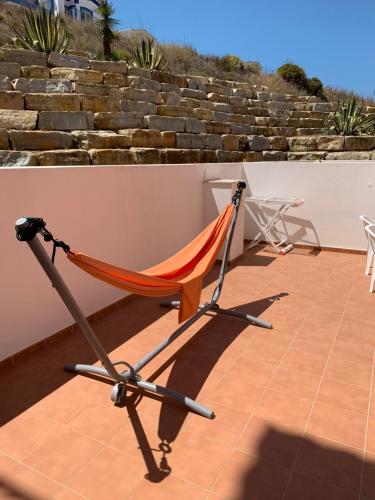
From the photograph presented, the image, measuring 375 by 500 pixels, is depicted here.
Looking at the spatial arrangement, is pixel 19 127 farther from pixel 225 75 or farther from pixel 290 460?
pixel 225 75

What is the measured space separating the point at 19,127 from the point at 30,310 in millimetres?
2930

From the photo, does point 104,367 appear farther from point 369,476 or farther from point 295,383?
point 369,476

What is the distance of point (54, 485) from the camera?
1479 millimetres

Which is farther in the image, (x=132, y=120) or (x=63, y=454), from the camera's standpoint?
(x=132, y=120)

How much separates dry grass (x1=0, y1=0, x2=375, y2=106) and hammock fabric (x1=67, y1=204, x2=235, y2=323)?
10.1 meters

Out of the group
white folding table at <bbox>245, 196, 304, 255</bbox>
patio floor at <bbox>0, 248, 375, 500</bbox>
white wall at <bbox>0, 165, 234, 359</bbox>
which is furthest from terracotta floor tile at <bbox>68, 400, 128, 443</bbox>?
white folding table at <bbox>245, 196, 304, 255</bbox>

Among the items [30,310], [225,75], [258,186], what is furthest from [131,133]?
[225,75]

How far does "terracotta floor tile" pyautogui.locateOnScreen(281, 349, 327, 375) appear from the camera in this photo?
89.4 inches

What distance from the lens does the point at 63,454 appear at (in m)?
1.63

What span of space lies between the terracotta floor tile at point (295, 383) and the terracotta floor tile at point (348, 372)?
124mm

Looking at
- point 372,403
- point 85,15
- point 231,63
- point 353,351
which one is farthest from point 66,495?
point 85,15

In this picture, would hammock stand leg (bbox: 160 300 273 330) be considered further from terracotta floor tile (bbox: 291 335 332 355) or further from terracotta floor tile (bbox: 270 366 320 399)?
terracotta floor tile (bbox: 270 366 320 399)

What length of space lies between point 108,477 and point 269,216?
4250 mm

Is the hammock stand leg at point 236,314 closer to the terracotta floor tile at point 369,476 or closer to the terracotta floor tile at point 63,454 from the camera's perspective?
the terracotta floor tile at point 369,476
